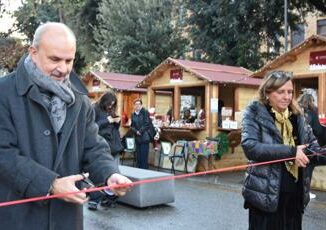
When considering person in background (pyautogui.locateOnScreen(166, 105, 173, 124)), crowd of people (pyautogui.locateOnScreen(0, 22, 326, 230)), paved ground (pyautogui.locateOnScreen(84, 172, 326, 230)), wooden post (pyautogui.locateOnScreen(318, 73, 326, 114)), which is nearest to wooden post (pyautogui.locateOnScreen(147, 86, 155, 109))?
person in background (pyautogui.locateOnScreen(166, 105, 173, 124))

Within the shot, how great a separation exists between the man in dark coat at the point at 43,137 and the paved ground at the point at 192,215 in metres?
4.69

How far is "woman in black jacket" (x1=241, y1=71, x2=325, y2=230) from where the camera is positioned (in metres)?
3.67

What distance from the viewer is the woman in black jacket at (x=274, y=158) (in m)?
3.67

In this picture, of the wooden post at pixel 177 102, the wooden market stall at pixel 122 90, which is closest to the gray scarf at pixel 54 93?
the wooden post at pixel 177 102

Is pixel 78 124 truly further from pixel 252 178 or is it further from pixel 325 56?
pixel 325 56

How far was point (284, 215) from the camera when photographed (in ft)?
12.4

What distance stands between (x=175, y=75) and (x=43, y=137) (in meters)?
12.6

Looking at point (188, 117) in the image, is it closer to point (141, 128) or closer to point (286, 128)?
point (141, 128)

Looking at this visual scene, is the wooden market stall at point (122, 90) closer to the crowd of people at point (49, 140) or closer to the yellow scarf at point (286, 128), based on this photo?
the yellow scarf at point (286, 128)

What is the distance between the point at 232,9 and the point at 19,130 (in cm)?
2056

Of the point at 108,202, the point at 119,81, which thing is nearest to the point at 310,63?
the point at 108,202

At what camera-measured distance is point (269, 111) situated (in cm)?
386

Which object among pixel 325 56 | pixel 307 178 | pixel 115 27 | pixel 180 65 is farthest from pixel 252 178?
pixel 115 27

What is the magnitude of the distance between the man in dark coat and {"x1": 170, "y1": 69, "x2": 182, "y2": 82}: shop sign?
1222 centimetres
